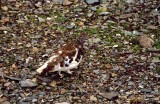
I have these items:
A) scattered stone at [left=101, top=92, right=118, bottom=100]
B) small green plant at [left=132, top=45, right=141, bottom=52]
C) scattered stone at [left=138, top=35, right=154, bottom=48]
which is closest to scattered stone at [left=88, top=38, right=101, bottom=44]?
small green plant at [left=132, top=45, right=141, bottom=52]

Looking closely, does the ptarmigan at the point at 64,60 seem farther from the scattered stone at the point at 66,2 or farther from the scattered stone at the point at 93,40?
the scattered stone at the point at 66,2

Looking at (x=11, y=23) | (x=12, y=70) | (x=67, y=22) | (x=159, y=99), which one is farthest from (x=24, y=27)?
(x=159, y=99)

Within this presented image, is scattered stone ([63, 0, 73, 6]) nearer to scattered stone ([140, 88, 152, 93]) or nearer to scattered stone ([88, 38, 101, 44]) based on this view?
scattered stone ([88, 38, 101, 44])

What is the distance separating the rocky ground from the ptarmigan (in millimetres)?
326

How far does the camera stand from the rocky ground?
8.92 metres

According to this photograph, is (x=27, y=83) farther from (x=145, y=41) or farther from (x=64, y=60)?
(x=145, y=41)

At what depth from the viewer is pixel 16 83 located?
360 inches

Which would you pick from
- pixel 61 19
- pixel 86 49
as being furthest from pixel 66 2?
pixel 86 49

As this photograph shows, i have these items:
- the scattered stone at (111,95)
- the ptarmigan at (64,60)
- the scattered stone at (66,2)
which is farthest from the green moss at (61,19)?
the scattered stone at (111,95)

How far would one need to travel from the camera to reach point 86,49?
416 inches

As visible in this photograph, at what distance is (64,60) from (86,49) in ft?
5.73

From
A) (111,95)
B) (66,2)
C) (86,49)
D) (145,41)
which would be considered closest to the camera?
(111,95)

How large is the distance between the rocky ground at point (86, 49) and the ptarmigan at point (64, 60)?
0.33m

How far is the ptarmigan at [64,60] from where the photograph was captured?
8.90m
